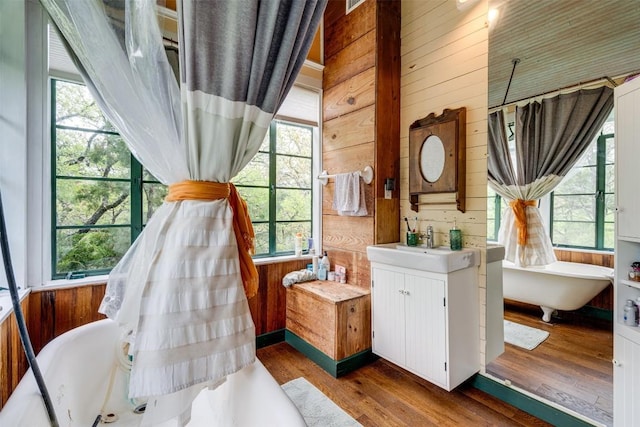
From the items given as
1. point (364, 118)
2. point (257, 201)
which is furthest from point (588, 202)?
point (257, 201)

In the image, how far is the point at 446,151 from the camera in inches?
78.5

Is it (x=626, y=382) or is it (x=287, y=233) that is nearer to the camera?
(x=626, y=382)

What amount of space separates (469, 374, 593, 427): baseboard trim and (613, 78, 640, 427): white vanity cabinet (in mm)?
210

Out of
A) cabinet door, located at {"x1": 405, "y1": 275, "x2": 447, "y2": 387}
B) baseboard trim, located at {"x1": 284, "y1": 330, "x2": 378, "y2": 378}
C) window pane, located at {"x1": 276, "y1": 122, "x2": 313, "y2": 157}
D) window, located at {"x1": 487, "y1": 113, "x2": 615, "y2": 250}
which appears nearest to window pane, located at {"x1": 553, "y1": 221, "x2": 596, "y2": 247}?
window, located at {"x1": 487, "y1": 113, "x2": 615, "y2": 250}

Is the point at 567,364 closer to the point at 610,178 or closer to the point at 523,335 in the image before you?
the point at 523,335

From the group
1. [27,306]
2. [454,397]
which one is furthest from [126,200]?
[454,397]

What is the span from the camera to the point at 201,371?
788 millimetres

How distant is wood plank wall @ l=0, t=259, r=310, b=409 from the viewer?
1195mm

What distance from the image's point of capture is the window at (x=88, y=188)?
1.74 meters

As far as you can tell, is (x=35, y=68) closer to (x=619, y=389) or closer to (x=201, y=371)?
(x=201, y=371)

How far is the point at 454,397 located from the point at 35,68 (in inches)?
127

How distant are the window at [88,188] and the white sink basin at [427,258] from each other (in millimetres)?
1753

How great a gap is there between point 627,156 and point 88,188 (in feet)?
9.90

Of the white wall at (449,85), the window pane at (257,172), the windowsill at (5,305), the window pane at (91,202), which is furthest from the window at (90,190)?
the white wall at (449,85)
